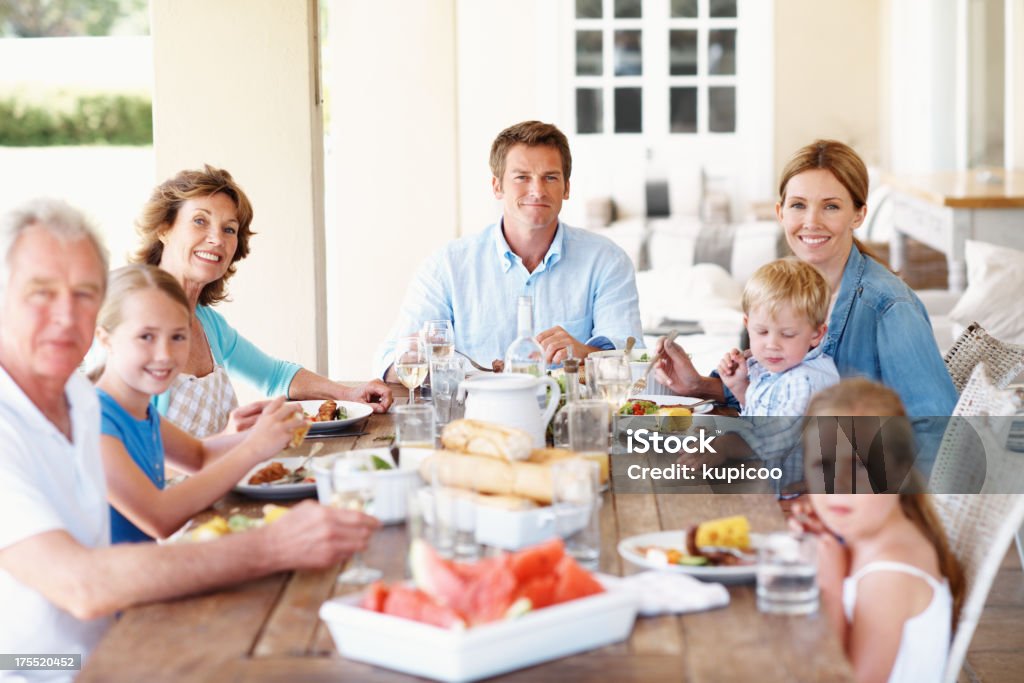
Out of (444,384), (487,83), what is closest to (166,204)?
(444,384)

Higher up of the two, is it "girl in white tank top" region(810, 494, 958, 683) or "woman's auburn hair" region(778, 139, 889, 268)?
"woman's auburn hair" region(778, 139, 889, 268)

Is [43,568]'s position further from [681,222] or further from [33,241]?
[681,222]

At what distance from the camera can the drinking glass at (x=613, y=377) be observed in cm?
231

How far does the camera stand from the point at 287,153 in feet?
14.1

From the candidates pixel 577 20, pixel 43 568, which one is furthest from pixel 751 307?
pixel 577 20

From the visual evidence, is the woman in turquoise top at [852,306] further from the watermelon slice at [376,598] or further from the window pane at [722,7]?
the window pane at [722,7]

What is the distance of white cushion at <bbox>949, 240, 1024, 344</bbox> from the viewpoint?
13.5 ft

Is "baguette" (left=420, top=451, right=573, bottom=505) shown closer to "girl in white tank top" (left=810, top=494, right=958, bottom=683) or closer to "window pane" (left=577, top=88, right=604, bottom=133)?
"girl in white tank top" (left=810, top=494, right=958, bottom=683)

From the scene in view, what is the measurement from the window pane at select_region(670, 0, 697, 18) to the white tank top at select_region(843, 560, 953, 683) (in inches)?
327

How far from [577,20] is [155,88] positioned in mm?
5703

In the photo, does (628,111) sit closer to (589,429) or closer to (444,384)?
(444,384)

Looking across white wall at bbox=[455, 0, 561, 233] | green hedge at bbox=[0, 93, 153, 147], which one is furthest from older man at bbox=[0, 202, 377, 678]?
green hedge at bbox=[0, 93, 153, 147]

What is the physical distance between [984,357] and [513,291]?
1.24m

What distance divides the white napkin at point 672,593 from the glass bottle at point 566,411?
1.84 feet
